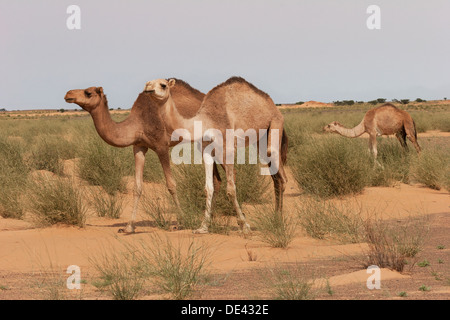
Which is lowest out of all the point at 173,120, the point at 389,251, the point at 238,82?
the point at 389,251

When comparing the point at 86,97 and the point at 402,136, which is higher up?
the point at 86,97

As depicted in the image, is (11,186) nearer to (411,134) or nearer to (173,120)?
(173,120)

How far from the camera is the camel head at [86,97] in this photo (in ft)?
30.0

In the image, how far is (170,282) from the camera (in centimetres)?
638

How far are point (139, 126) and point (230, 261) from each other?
303cm

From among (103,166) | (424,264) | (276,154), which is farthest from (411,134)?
(424,264)

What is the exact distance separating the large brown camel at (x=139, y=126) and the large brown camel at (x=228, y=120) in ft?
1.53

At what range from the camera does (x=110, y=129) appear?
9828 mm

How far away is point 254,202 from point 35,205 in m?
4.73

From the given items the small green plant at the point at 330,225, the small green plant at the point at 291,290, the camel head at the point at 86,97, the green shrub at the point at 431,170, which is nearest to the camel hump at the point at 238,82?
the camel head at the point at 86,97
